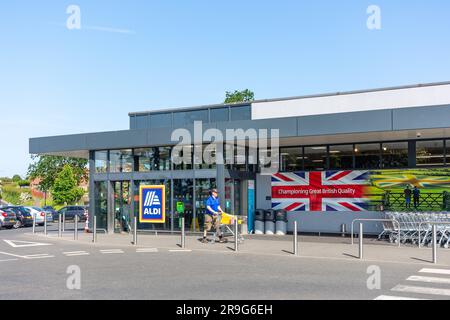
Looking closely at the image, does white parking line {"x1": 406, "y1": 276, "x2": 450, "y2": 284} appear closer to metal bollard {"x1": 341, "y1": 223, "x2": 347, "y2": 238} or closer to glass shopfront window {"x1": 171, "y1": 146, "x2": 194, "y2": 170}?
metal bollard {"x1": 341, "y1": 223, "x2": 347, "y2": 238}

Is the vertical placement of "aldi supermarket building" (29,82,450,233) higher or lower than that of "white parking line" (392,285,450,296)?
higher

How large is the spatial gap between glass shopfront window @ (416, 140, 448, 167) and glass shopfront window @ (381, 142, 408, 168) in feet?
1.58

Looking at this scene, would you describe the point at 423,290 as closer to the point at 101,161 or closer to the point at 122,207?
the point at 122,207

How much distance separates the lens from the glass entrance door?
22156 mm

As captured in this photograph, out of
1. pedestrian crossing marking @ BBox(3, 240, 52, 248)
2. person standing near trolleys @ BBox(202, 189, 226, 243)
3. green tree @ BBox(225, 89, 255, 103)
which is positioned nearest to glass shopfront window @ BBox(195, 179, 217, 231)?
person standing near trolleys @ BBox(202, 189, 226, 243)

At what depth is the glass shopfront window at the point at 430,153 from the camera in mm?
19594

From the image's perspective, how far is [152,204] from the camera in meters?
21.4

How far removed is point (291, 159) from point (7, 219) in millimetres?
17965

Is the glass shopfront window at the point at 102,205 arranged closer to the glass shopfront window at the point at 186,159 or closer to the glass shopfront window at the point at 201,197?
the glass shopfront window at the point at 186,159

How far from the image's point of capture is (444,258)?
43.3 ft

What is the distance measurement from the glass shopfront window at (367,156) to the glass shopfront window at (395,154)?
0.82ft

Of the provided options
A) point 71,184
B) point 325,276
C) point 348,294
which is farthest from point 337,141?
point 71,184

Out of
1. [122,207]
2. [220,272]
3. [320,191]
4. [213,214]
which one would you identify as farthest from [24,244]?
[320,191]

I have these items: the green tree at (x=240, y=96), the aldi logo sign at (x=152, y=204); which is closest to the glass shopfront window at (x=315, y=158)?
the aldi logo sign at (x=152, y=204)
